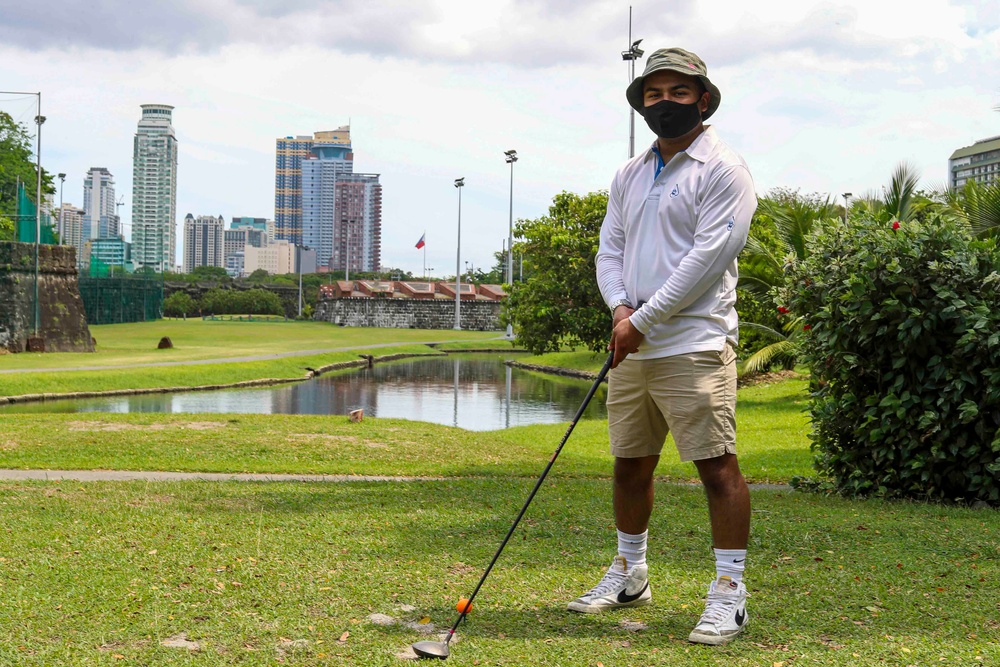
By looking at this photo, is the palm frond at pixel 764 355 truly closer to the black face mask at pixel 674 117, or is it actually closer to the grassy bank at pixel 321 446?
the grassy bank at pixel 321 446

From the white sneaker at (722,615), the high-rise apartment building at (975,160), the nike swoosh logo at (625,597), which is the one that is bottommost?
the nike swoosh logo at (625,597)

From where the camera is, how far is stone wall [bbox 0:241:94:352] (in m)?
33.0

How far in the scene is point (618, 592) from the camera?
3.96 metres

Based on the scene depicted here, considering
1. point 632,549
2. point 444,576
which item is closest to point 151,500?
point 444,576

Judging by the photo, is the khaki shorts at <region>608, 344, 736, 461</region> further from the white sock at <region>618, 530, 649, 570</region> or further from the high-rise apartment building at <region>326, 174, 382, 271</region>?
the high-rise apartment building at <region>326, 174, 382, 271</region>

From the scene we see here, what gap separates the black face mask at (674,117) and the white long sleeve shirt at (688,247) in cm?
8

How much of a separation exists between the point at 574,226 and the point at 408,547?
26.9 m

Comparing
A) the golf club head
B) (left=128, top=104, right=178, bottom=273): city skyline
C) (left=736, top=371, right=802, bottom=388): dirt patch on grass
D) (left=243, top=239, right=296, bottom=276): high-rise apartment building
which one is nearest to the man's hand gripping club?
the golf club head

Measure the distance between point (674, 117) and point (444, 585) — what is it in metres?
Result: 2.15

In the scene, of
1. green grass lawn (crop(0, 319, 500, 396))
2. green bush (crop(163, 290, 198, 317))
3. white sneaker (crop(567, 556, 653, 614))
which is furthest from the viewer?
green bush (crop(163, 290, 198, 317))

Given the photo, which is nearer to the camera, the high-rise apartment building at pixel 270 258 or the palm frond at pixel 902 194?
the palm frond at pixel 902 194

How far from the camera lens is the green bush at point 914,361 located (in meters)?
7.02

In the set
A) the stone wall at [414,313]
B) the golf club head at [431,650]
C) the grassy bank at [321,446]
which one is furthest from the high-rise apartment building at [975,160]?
the golf club head at [431,650]

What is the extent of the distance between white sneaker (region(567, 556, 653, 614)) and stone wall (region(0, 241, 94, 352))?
109ft
